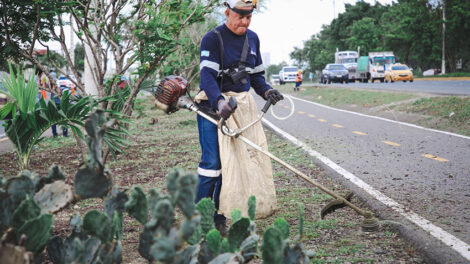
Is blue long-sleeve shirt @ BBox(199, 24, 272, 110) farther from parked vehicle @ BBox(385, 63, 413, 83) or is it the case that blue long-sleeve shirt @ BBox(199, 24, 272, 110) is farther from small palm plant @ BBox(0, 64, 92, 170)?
parked vehicle @ BBox(385, 63, 413, 83)

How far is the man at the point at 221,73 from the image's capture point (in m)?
3.33

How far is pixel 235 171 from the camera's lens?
3391mm

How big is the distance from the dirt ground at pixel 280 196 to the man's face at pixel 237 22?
4.89 feet

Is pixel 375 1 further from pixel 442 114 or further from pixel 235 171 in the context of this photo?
pixel 235 171

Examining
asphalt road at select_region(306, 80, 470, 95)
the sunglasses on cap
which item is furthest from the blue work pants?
asphalt road at select_region(306, 80, 470, 95)

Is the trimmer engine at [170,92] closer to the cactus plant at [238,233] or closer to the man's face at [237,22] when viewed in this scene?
the man's face at [237,22]

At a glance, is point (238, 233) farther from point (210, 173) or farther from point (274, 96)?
point (274, 96)

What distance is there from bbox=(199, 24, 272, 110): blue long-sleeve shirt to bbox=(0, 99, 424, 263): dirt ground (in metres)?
1.08

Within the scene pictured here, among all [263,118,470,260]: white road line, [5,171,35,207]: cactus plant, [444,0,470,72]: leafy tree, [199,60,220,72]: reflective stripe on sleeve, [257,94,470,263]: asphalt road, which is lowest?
[257,94,470,263]: asphalt road

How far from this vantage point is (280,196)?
4730mm

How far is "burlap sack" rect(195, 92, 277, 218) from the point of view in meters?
3.38

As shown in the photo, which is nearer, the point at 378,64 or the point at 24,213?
the point at 24,213

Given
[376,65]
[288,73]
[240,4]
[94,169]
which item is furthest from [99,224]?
[288,73]

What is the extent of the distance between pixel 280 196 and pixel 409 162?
2.44 meters
